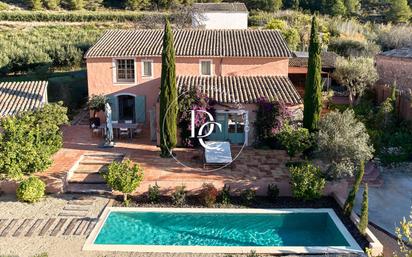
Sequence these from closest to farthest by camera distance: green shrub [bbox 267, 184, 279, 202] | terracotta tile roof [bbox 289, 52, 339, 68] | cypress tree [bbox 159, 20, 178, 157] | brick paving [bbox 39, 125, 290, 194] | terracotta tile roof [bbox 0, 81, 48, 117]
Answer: green shrub [bbox 267, 184, 279, 202], brick paving [bbox 39, 125, 290, 194], cypress tree [bbox 159, 20, 178, 157], terracotta tile roof [bbox 0, 81, 48, 117], terracotta tile roof [bbox 289, 52, 339, 68]

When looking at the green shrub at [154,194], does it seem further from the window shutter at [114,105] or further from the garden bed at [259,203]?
the window shutter at [114,105]

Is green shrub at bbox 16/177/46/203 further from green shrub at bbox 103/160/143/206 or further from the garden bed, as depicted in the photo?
the garden bed

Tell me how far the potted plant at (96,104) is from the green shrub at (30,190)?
33.2ft

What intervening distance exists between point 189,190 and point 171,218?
212 centimetres

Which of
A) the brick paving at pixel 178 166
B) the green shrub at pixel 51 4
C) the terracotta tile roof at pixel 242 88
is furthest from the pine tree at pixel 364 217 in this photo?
the green shrub at pixel 51 4

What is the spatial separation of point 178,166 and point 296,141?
7.06 metres

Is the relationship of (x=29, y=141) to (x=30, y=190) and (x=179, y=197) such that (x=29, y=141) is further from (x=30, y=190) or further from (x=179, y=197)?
(x=179, y=197)

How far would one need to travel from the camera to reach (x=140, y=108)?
31969mm

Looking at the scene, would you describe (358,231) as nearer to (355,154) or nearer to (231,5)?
(355,154)

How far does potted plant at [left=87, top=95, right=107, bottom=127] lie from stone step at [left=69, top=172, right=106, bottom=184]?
298 inches

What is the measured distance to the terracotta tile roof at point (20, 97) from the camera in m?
26.3

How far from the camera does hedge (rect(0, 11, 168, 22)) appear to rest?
70.1m

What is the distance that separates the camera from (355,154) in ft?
68.5

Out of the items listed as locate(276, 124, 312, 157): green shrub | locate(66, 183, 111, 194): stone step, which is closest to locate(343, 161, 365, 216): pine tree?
locate(276, 124, 312, 157): green shrub
